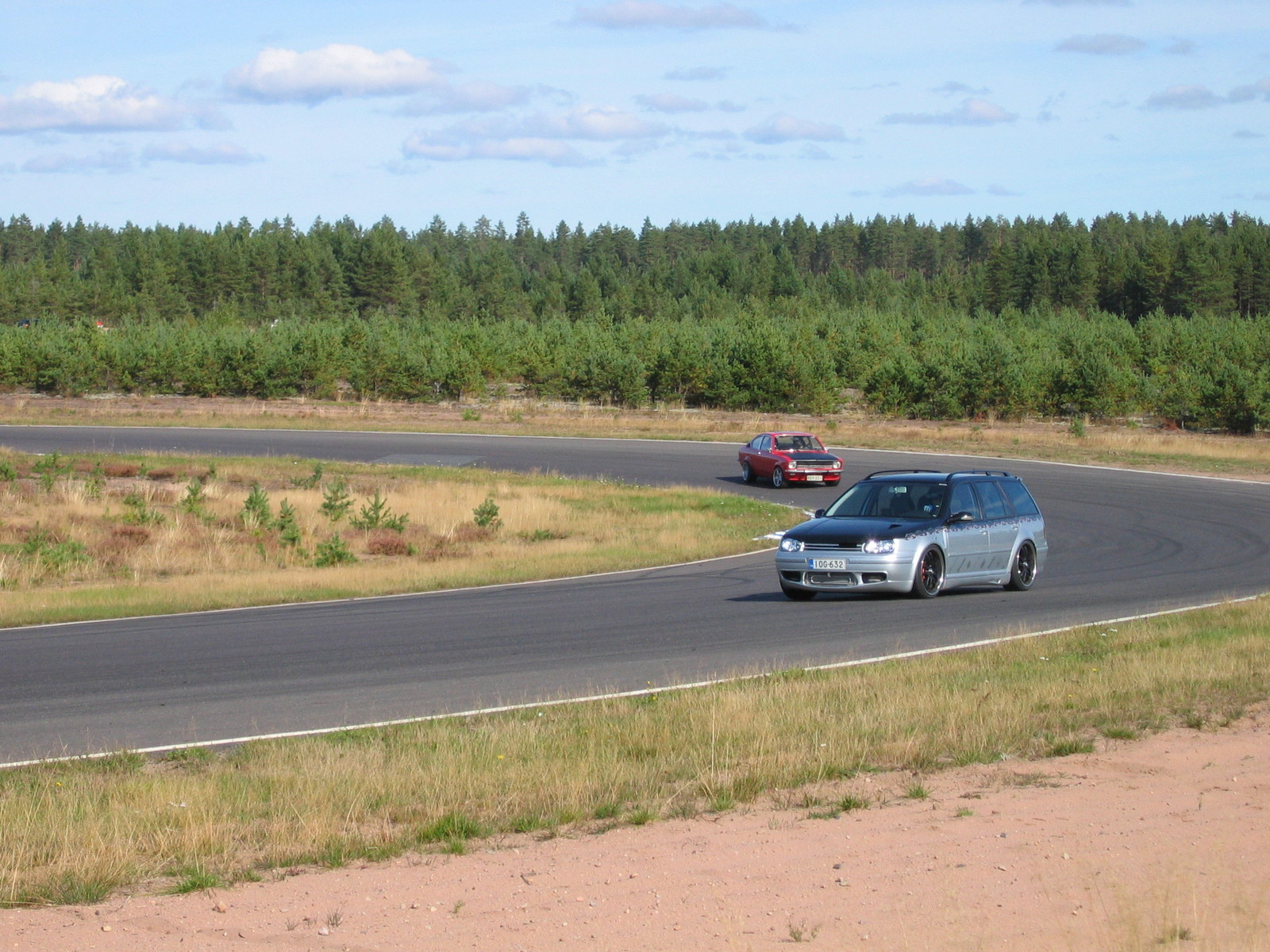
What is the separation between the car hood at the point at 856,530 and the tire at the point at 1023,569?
201cm

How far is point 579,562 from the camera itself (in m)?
22.5

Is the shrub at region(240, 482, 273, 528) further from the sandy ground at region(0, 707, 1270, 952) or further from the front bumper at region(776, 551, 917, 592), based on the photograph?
the sandy ground at region(0, 707, 1270, 952)

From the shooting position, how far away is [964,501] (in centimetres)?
1742

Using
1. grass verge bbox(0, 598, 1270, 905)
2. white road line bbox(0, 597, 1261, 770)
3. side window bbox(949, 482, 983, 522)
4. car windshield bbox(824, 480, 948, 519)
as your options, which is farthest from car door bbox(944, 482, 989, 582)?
grass verge bbox(0, 598, 1270, 905)

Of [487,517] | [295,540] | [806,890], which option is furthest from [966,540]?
[295,540]

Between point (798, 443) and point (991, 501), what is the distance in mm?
20278

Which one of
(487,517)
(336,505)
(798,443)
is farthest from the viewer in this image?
(798,443)

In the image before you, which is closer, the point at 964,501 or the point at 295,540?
the point at 964,501

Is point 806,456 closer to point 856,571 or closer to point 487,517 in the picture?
point 487,517

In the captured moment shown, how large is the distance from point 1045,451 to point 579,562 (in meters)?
28.4

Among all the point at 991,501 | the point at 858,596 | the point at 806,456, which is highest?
the point at 991,501

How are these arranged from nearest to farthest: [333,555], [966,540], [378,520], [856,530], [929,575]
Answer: [856,530], [929,575], [966,540], [333,555], [378,520]

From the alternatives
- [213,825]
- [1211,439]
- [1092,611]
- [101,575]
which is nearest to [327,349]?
[1211,439]

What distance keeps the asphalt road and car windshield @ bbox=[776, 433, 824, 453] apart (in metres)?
→ 12.1
